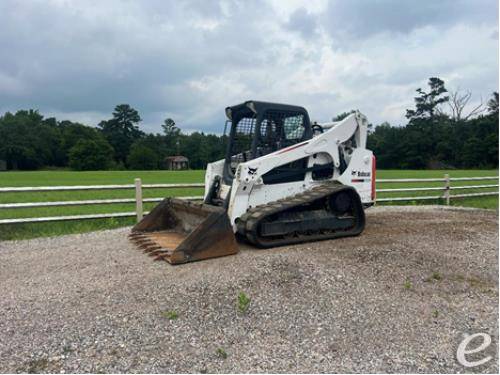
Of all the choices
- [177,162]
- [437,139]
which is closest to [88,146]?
[177,162]

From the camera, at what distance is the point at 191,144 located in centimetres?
9438

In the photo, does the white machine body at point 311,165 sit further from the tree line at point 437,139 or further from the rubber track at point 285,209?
the tree line at point 437,139

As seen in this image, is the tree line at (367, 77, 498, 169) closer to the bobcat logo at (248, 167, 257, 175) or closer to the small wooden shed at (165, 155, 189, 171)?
the small wooden shed at (165, 155, 189, 171)

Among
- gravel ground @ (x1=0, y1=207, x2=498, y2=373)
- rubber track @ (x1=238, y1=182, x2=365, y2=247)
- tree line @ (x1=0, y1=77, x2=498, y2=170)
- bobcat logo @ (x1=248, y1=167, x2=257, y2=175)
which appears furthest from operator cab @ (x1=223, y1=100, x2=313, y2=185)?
tree line @ (x1=0, y1=77, x2=498, y2=170)

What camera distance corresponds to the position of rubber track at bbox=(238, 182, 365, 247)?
6125 millimetres

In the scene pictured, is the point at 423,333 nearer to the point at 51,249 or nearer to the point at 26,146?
the point at 51,249

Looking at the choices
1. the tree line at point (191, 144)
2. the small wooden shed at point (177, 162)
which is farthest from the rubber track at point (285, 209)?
the small wooden shed at point (177, 162)

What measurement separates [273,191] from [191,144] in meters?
89.2

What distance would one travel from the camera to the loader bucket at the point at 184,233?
5.60m

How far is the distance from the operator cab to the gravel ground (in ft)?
5.48

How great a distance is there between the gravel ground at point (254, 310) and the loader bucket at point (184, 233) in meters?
0.17

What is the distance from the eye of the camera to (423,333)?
396 centimetres

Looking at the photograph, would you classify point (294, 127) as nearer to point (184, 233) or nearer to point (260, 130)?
point (260, 130)

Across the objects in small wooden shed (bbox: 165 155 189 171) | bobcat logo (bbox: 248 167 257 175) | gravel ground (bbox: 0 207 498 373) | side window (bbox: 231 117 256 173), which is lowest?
gravel ground (bbox: 0 207 498 373)
